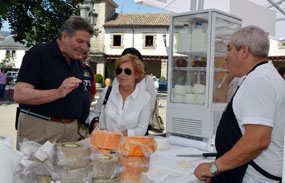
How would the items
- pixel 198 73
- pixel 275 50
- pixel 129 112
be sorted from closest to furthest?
1. pixel 129 112
2. pixel 198 73
3. pixel 275 50

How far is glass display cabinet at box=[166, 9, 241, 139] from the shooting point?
9.43 feet

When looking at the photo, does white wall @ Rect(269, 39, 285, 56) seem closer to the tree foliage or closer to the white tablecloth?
the tree foliage

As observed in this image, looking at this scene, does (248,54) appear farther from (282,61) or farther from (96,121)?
(282,61)

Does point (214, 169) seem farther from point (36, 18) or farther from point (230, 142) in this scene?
point (36, 18)

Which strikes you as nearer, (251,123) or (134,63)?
(251,123)

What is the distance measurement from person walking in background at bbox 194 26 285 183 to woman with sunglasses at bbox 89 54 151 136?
844mm

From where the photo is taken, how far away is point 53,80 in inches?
87.4

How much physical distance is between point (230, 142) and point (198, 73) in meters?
1.66

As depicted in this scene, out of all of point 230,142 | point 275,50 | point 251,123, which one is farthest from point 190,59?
point 275,50

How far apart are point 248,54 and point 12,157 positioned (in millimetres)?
1246

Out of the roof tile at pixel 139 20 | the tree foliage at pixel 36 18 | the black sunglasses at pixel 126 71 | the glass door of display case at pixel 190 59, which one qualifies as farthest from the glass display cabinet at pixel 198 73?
the roof tile at pixel 139 20

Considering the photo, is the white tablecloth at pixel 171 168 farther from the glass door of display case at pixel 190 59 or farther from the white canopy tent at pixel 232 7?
the white canopy tent at pixel 232 7

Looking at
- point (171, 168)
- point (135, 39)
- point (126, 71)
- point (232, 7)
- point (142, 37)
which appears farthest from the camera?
point (135, 39)

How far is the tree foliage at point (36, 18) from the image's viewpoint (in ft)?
36.8
